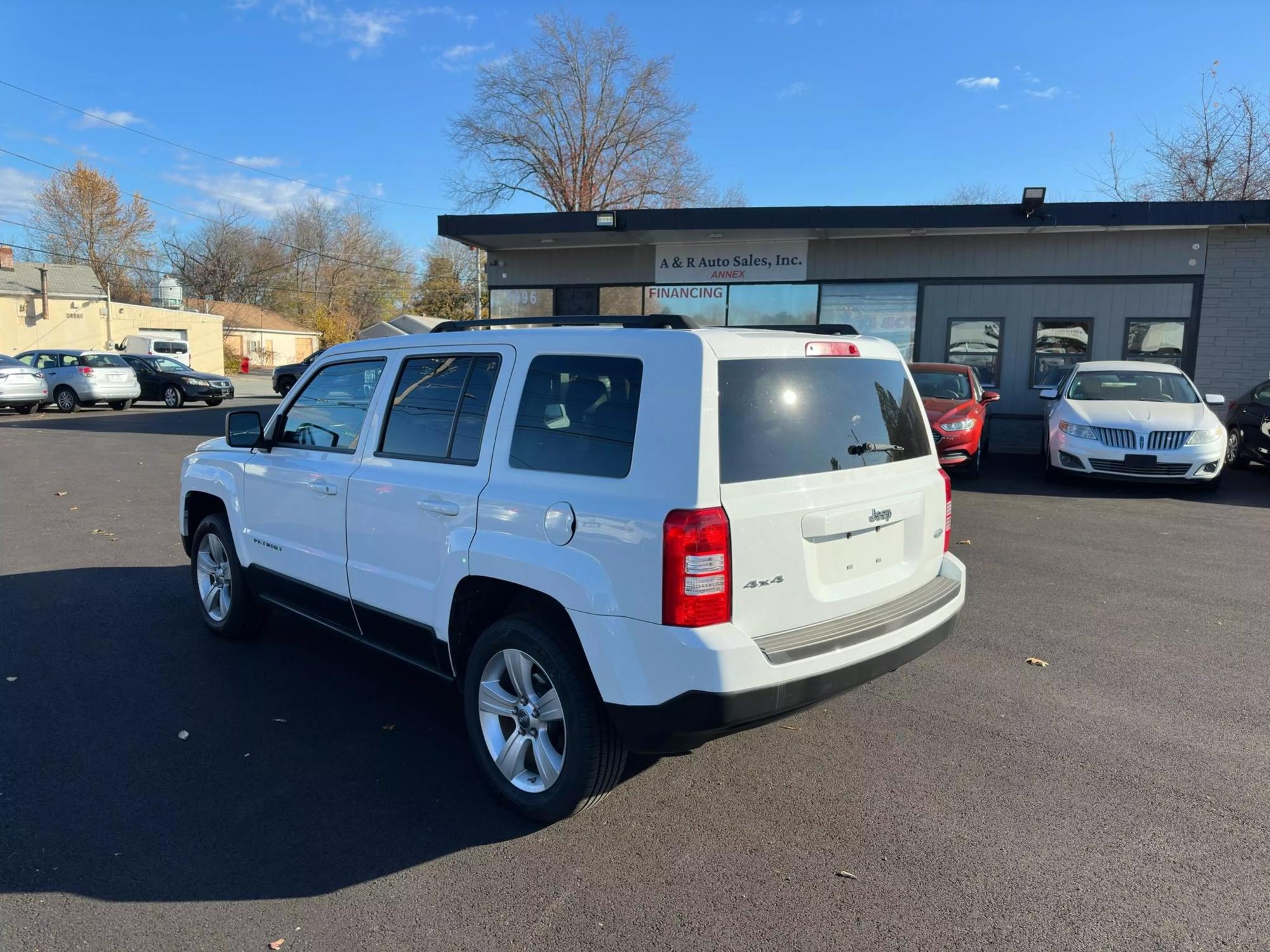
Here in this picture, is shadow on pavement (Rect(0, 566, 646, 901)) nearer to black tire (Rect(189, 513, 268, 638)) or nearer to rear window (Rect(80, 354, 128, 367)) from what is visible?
black tire (Rect(189, 513, 268, 638))

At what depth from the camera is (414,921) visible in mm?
2727

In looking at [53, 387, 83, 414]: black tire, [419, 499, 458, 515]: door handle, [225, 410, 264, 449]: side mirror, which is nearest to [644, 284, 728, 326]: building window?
[225, 410, 264, 449]: side mirror

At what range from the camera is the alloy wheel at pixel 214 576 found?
528 centimetres

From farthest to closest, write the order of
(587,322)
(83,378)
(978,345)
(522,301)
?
(83,378)
(522,301)
(978,345)
(587,322)

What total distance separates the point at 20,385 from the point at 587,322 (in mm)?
24220

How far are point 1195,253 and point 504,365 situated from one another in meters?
16.5

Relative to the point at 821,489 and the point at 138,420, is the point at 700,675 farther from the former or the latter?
the point at 138,420

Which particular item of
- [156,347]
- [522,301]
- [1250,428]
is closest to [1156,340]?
[1250,428]

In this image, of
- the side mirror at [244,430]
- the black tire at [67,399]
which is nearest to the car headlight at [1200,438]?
the side mirror at [244,430]

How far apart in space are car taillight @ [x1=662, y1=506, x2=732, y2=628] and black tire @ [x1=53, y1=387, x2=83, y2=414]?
2550 centimetres

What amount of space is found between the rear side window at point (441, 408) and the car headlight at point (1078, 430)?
9546mm

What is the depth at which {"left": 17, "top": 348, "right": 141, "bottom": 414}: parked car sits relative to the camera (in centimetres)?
2312

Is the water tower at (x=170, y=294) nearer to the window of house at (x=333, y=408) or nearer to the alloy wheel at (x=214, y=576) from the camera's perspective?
the alloy wheel at (x=214, y=576)

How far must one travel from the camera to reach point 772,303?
60.2 feet
